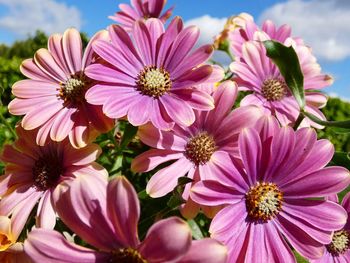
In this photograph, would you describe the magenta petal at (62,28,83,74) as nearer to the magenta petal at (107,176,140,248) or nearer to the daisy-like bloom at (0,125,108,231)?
the daisy-like bloom at (0,125,108,231)

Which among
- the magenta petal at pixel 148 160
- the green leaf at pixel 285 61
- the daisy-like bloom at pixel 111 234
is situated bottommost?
the daisy-like bloom at pixel 111 234

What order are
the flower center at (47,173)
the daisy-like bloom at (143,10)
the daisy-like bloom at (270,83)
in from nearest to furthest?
the flower center at (47,173)
the daisy-like bloom at (270,83)
the daisy-like bloom at (143,10)

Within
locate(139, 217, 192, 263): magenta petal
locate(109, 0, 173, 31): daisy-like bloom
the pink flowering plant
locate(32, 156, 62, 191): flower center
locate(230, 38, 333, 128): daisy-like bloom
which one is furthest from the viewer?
locate(109, 0, 173, 31): daisy-like bloom

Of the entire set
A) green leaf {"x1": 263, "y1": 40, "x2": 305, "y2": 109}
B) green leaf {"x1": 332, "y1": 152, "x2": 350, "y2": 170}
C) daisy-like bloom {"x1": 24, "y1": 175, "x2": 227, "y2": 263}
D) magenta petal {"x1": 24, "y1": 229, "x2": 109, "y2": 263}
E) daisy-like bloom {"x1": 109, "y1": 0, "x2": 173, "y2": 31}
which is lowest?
magenta petal {"x1": 24, "y1": 229, "x2": 109, "y2": 263}

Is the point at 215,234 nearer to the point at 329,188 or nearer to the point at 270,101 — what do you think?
the point at 329,188

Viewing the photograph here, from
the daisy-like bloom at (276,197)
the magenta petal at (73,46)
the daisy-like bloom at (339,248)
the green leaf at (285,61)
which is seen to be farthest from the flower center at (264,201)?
the magenta petal at (73,46)

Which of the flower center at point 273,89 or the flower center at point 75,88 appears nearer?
the flower center at point 75,88

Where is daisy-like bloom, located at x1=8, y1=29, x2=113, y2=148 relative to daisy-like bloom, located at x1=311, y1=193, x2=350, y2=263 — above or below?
above

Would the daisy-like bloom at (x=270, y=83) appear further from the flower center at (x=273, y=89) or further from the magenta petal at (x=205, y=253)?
the magenta petal at (x=205, y=253)

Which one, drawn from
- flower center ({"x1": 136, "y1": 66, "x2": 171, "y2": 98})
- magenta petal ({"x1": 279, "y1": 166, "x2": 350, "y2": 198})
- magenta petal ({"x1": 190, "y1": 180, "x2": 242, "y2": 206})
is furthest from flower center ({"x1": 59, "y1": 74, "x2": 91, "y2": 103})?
magenta petal ({"x1": 279, "y1": 166, "x2": 350, "y2": 198})
